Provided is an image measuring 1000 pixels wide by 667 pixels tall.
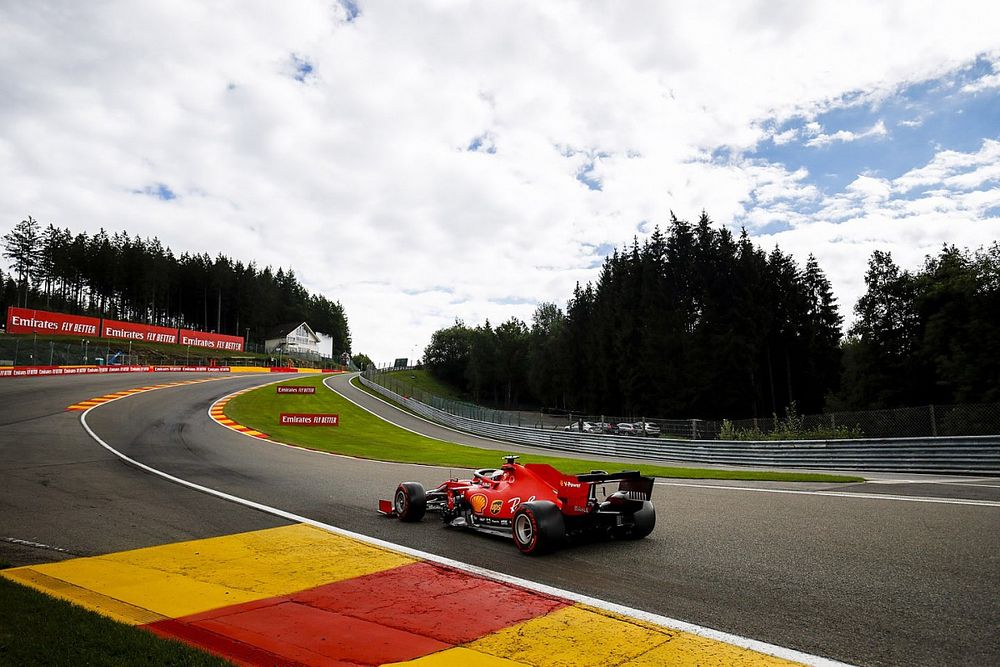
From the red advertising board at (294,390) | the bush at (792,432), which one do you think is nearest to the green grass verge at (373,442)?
the red advertising board at (294,390)

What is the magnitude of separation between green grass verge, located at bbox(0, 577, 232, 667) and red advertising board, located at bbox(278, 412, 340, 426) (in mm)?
29332

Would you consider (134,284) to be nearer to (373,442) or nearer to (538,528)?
(373,442)

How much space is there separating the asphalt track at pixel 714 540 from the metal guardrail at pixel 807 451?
5.89 m

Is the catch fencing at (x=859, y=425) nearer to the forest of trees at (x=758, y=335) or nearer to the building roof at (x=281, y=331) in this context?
the forest of trees at (x=758, y=335)

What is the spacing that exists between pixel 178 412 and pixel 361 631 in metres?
28.1

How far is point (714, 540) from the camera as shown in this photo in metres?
7.46

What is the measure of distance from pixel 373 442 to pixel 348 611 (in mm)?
25311

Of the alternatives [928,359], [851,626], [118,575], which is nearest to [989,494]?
[851,626]

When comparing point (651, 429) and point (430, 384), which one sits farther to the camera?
point (430, 384)

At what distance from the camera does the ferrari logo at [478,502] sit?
328 inches

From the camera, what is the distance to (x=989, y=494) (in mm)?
10891

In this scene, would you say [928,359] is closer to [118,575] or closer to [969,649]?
[969,649]

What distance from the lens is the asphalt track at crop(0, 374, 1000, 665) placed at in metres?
4.54

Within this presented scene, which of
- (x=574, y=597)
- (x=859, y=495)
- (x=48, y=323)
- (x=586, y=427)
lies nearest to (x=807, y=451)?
(x=859, y=495)
